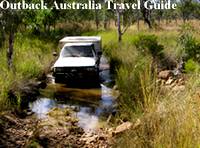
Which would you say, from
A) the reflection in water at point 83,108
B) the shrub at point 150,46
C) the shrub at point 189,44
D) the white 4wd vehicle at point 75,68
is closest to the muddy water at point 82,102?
the reflection in water at point 83,108

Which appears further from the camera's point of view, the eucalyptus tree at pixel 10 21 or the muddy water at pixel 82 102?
the eucalyptus tree at pixel 10 21

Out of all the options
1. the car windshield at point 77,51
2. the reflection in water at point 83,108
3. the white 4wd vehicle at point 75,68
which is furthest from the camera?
the car windshield at point 77,51

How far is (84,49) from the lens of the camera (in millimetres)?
16016

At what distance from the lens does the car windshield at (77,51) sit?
15827mm

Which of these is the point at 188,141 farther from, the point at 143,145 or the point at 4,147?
the point at 4,147

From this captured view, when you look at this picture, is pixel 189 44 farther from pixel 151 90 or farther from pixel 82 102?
pixel 151 90

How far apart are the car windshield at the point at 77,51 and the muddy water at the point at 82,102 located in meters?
1.24

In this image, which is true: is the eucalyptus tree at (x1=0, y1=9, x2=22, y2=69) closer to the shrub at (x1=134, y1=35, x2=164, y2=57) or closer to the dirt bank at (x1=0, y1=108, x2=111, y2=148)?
the dirt bank at (x1=0, y1=108, x2=111, y2=148)

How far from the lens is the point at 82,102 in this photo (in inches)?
482

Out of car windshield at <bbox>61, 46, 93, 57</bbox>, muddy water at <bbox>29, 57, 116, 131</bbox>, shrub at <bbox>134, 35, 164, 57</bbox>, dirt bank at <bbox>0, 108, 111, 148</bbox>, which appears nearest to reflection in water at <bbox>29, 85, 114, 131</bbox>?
muddy water at <bbox>29, 57, 116, 131</bbox>

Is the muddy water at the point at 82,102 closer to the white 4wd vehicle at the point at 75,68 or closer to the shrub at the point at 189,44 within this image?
the white 4wd vehicle at the point at 75,68

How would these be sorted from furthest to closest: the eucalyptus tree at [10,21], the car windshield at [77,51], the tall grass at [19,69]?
the car windshield at [77,51]
the eucalyptus tree at [10,21]
the tall grass at [19,69]

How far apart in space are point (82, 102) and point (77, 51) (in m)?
4.08

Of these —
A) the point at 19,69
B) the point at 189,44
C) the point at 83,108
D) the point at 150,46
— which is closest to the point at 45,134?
the point at 83,108
